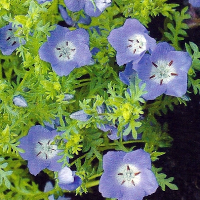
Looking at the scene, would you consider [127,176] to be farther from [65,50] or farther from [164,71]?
[65,50]

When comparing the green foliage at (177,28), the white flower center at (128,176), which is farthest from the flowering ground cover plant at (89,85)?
the green foliage at (177,28)

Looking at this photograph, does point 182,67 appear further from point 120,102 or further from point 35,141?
point 35,141

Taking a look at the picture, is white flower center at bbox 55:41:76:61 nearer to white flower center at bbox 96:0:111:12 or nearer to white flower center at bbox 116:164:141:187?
white flower center at bbox 96:0:111:12

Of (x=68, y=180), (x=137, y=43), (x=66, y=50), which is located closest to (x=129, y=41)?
(x=137, y=43)

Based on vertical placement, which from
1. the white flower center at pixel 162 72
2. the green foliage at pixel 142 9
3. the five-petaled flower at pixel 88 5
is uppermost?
the five-petaled flower at pixel 88 5

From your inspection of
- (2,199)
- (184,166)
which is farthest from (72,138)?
(184,166)

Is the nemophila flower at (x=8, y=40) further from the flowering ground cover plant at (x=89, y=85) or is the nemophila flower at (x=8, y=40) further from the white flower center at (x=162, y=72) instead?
the white flower center at (x=162, y=72)
